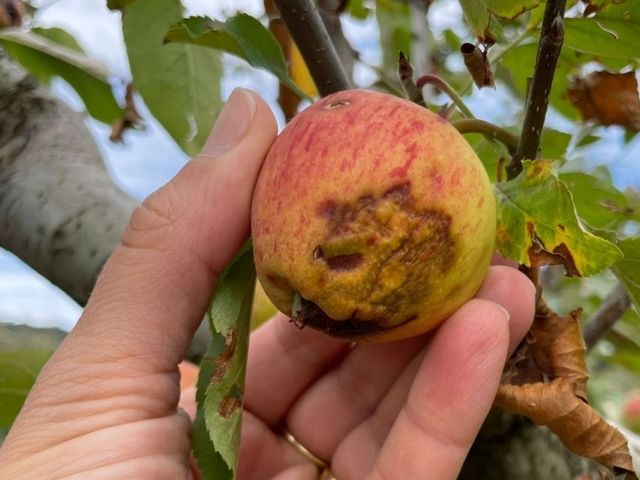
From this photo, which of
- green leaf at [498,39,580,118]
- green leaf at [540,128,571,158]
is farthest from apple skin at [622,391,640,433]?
green leaf at [540,128,571,158]

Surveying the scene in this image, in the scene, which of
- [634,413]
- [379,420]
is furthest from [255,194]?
[634,413]

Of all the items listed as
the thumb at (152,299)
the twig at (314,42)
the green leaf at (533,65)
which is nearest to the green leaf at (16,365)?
the thumb at (152,299)

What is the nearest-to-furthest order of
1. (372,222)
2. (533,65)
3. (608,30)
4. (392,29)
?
(372,222)
(608,30)
(533,65)
(392,29)

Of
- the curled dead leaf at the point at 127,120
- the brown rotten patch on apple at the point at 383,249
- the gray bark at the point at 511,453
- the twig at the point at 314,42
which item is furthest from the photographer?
the curled dead leaf at the point at 127,120

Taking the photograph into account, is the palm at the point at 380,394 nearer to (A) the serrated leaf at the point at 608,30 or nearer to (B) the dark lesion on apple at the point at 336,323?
(B) the dark lesion on apple at the point at 336,323

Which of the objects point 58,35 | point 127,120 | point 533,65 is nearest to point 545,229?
point 533,65

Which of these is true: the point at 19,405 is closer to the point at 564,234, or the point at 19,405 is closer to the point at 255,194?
the point at 255,194

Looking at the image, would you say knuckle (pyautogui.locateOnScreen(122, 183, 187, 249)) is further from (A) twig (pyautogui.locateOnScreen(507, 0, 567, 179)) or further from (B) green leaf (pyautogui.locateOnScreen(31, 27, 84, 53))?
(B) green leaf (pyautogui.locateOnScreen(31, 27, 84, 53))

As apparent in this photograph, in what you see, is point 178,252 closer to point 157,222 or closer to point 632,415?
point 157,222
